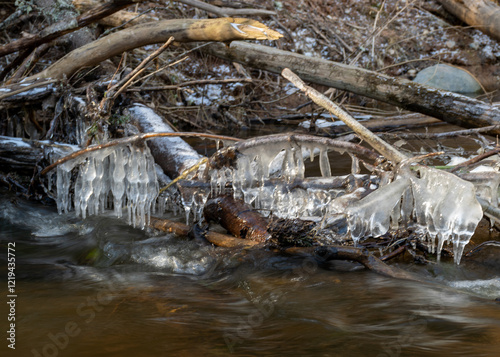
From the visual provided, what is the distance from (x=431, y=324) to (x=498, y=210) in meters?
1.08

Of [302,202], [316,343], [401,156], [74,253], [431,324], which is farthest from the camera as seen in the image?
[74,253]

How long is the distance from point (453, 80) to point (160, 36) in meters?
8.08

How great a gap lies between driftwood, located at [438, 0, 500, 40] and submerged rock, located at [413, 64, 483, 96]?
0.95m

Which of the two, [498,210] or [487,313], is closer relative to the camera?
[487,313]

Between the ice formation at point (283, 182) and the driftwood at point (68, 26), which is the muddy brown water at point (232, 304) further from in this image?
Result: the driftwood at point (68, 26)

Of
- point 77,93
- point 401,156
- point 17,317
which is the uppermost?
point 77,93

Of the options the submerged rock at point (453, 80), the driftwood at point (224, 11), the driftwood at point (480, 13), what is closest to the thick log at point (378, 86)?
the driftwood at point (224, 11)

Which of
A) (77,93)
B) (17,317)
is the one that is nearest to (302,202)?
(17,317)

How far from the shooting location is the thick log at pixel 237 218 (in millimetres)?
3136

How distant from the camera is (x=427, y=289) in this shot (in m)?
2.52

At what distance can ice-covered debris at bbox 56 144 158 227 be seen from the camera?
3.41 m

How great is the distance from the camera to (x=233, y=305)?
2455 millimetres

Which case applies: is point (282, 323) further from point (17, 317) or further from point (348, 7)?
point (348, 7)

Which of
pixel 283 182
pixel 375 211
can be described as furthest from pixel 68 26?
pixel 375 211
